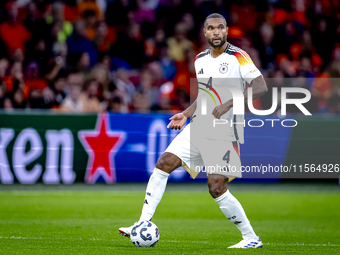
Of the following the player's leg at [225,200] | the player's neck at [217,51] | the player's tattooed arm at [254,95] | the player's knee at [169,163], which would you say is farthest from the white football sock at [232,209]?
the player's neck at [217,51]

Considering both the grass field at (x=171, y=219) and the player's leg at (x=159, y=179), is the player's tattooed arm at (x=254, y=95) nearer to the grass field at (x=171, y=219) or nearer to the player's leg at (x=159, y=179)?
the player's leg at (x=159, y=179)

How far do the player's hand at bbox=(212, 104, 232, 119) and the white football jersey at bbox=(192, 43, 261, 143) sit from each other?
0.86ft

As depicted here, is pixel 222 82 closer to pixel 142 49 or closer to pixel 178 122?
pixel 178 122

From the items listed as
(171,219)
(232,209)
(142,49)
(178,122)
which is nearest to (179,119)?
(178,122)

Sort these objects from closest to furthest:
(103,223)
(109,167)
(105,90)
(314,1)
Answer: (103,223)
(109,167)
(105,90)
(314,1)

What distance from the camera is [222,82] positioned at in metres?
5.40

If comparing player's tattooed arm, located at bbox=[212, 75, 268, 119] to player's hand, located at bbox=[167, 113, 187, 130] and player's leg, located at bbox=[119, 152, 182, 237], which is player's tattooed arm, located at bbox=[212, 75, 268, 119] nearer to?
player's hand, located at bbox=[167, 113, 187, 130]

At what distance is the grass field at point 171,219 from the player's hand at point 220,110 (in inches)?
50.5

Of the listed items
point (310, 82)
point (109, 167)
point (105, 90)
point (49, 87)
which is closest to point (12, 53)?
point (49, 87)

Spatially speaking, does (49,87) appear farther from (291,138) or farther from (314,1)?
(314,1)

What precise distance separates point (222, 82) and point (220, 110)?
41 cm

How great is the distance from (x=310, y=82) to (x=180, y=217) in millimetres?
6085

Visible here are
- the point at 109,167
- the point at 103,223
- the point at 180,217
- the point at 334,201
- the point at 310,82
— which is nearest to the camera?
the point at 103,223

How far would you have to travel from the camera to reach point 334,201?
10086 mm
